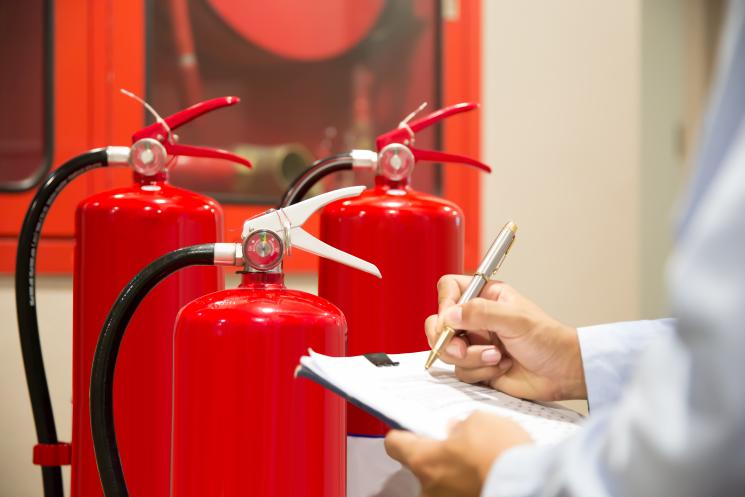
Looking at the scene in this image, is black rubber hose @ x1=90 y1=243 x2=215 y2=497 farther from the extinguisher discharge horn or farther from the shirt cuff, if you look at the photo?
the shirt cuff

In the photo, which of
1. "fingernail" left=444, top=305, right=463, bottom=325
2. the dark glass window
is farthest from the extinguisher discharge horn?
the dark glass window

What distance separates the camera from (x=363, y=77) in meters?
1.32

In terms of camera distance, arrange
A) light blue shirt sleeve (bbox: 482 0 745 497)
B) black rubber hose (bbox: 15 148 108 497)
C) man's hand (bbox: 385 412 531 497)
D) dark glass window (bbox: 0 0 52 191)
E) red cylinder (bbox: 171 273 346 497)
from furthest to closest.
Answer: dark glass window (bbox: 0 0 52 191)
black rubber hose (bbox: 15 148 108 497)
red cylinder (bbox: 171 273 346 497)
man's hand (bbox: 385 412 531 497)
light blue shirt sleeve (bbox: 482 0 745 497)

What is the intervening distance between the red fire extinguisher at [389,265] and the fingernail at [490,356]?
12 centimetres

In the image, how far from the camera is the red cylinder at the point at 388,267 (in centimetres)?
69

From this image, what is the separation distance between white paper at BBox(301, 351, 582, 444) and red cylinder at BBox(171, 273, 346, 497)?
3 centimetres

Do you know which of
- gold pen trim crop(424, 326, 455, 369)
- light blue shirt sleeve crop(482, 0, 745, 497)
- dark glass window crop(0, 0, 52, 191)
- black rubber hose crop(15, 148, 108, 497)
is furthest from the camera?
dark glass window crop(0, 0, 52, 191)

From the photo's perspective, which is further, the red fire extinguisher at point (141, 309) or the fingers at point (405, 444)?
the red fire extinguisher at point (141, 309)

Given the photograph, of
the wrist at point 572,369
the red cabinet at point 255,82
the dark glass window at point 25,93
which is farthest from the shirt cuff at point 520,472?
the dark glass window at point 25,93

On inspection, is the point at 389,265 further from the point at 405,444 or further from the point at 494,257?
the point at 405,444

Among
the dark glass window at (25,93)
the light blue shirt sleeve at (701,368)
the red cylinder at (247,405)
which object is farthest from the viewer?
the dark glass window at (25,93)

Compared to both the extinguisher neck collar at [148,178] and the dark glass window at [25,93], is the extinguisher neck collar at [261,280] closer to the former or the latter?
the extinguisher neck collar at [148,178]

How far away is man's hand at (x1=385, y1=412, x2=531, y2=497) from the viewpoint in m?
0.38

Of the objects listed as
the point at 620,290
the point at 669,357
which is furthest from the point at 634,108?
the point at 669,357
